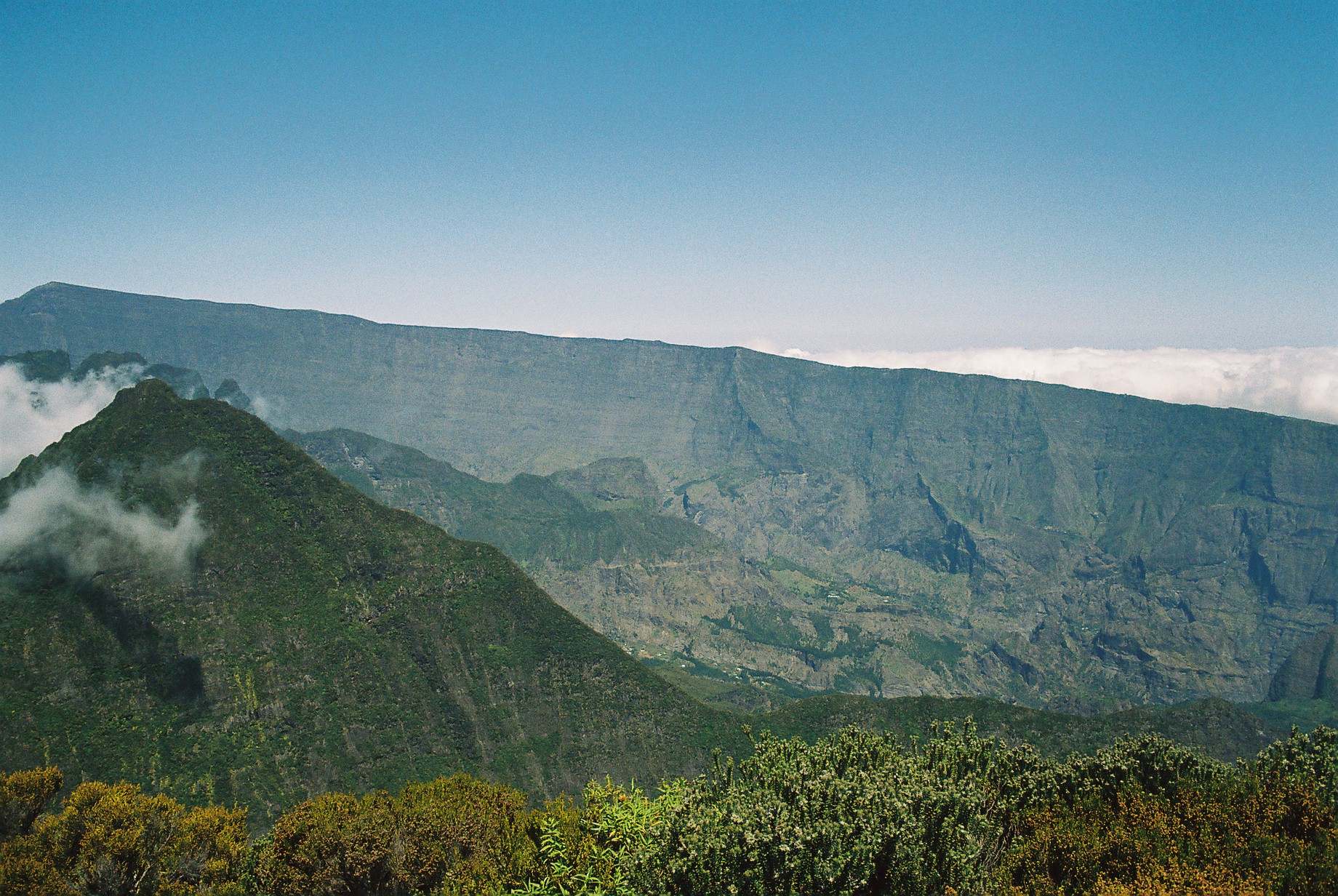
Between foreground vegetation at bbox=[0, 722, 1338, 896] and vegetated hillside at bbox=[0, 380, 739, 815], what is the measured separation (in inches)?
3185

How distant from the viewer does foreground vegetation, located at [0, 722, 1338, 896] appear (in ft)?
119

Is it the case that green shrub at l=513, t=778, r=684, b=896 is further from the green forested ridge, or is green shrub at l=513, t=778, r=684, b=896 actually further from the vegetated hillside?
the vegetated hillside

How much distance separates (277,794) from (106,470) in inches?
3499

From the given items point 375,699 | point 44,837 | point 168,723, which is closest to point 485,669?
point 375,699

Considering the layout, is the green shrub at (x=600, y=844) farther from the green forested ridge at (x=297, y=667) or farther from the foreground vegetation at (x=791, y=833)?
the green forested ridge at (x=297, y=667)

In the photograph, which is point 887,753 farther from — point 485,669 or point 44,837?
point 485,669

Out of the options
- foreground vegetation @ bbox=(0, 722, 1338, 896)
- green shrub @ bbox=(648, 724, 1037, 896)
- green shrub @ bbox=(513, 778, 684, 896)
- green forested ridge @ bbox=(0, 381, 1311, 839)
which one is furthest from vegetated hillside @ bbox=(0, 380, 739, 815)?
green shrub @ bbox=(648, 724, 1037, 896)

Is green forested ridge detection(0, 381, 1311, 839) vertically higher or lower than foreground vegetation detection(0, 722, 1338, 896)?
lower

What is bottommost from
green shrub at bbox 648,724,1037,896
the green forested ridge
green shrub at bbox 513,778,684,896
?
the green forested ridge

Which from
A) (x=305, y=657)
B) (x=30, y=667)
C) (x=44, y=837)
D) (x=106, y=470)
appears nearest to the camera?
(x=44, y=837)

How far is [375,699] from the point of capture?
166 metres

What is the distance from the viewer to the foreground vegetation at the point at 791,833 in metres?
36.2

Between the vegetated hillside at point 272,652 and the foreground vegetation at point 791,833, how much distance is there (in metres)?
80.9

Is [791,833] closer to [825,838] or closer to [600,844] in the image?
[825,838]
